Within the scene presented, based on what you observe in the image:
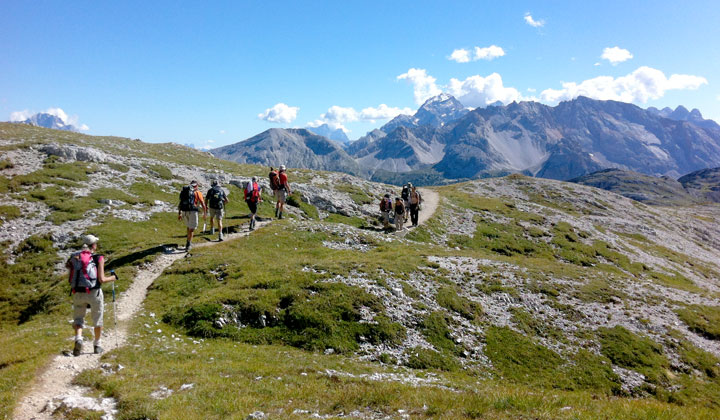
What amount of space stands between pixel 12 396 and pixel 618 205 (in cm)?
13967

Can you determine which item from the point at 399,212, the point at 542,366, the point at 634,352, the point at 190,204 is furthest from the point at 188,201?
the point at 634,352

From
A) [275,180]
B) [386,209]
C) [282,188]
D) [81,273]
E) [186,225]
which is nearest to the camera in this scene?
[81,273]

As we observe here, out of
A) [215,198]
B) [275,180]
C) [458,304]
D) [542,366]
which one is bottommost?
[542,366]

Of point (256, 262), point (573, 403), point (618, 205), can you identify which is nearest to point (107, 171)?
point (256, 262)

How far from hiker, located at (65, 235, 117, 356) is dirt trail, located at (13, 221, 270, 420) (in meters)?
0.82

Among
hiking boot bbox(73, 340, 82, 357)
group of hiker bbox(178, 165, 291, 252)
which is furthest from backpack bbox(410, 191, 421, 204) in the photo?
hiking boot bbox(73, 340, 82, 357)

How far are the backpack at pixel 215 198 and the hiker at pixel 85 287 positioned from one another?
1602 centimetres

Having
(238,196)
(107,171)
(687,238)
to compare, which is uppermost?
(107,171)

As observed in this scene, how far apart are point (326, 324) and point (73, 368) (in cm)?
1160

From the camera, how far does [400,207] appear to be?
145ft

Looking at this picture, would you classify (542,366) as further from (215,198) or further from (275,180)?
(275,180)

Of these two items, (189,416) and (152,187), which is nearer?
(189,416)

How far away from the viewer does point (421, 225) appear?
5019 cm

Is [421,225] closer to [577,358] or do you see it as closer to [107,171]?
[577,358]
